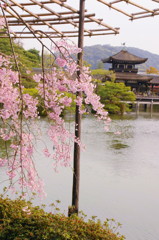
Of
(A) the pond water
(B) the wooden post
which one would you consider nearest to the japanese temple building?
(A) the pond water

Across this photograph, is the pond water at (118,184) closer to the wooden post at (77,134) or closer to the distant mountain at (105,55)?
the wooden post at (77,134)

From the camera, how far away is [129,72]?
2856cm

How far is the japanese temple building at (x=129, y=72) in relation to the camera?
88.9 feet

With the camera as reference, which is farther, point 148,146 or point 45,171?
point 148,146

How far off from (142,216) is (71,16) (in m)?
2.95

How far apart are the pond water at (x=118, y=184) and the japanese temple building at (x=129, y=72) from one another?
17.2m

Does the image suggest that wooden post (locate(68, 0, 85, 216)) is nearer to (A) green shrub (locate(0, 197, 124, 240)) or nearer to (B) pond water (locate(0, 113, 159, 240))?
(B) pond water (locate(0, 113, 159, 240))

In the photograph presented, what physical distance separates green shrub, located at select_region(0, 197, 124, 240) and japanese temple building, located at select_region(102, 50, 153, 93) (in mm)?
24300

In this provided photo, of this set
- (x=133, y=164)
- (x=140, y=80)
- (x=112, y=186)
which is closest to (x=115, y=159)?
(x=133, y=164)

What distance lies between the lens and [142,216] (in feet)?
15.6

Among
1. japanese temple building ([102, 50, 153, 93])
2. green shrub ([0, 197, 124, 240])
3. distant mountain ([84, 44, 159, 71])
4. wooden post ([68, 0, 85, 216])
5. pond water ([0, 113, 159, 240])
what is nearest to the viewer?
green shrub ([0, 197, 124, 240])

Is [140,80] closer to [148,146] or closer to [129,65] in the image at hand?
[129,65]

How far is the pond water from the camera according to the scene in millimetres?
4625

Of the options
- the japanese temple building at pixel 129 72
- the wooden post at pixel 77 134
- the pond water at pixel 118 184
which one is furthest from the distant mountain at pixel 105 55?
the wooden post at pixel 77 134
